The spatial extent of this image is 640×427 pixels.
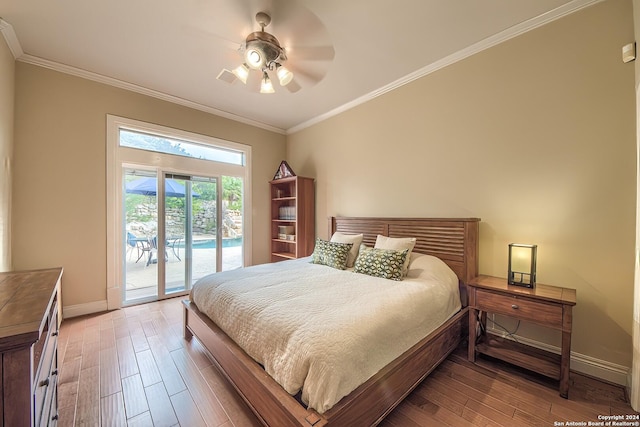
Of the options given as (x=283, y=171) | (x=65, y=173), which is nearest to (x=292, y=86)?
(x=283, y=171)

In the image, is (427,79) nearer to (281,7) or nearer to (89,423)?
(281,7)

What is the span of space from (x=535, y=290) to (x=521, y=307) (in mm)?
193

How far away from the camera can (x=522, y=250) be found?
2109mm

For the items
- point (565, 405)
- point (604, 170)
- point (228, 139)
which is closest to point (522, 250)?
point (604, 170)

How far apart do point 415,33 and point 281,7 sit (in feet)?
4.10

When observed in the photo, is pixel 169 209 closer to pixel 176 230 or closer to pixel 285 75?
pixel 176 230

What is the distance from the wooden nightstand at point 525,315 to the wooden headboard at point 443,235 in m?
0.20

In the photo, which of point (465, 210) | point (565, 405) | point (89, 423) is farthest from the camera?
point (465, 210)

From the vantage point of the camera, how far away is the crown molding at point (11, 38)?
87.5 inches

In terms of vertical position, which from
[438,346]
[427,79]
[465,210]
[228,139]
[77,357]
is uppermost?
[427,79]

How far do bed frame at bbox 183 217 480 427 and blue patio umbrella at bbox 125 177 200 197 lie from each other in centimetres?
190

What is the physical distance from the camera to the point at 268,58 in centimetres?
214

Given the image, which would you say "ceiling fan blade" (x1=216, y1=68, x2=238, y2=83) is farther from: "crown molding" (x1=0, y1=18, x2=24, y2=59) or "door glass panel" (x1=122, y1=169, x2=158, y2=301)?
"door glass panel" (x1=122, y1=169, x2=158, y2=301)

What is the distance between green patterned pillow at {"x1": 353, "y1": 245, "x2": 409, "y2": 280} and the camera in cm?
238
